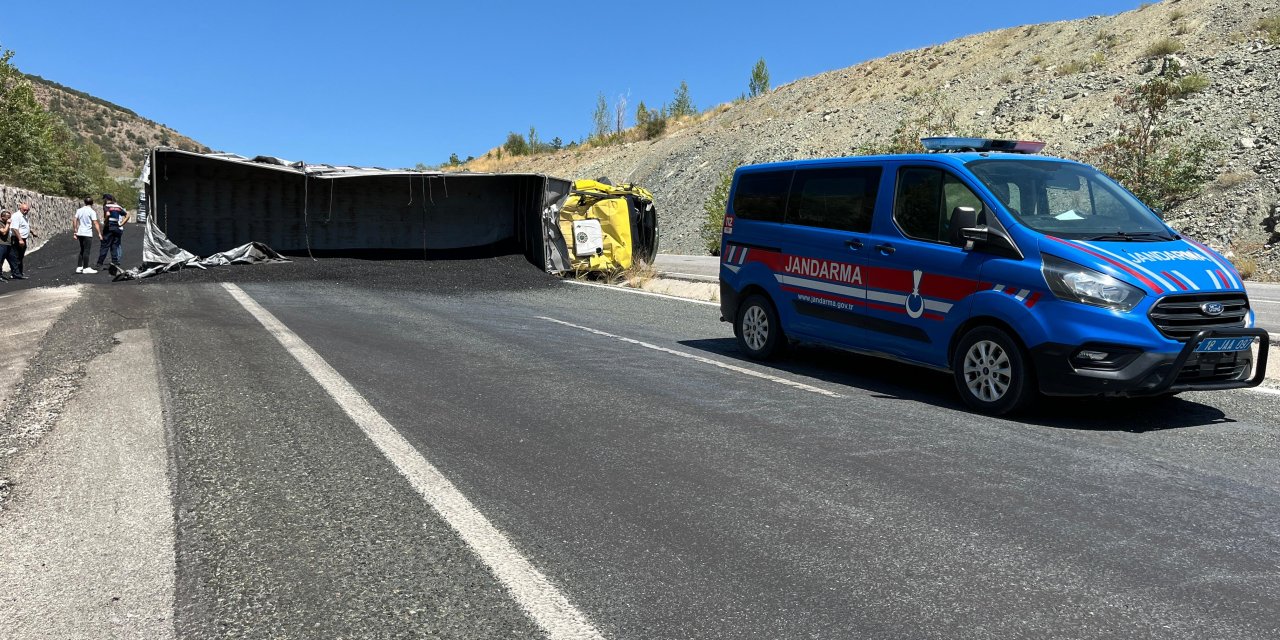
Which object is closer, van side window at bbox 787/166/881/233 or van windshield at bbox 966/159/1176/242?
van windshield at bbox 966/159/1176/242

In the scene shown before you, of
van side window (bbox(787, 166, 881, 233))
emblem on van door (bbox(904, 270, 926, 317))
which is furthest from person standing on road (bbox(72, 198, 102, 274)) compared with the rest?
emblem on van door (bbox(904, 270, 926, 317))

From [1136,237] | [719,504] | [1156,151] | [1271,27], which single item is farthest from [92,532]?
[1271,27]

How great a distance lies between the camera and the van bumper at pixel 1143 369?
593 cm

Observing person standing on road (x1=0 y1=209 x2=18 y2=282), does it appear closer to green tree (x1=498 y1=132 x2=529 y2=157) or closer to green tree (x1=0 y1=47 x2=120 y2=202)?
green tree (x1=0 y1=47 x2=120 y2=202)

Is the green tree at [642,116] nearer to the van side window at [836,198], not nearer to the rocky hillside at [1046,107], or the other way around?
the rocky hillside at [1046,107]

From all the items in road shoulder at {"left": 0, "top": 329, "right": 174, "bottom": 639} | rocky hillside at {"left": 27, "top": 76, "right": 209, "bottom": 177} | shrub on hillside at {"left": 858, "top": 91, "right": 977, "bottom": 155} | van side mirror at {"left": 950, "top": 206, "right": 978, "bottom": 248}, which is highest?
rocky hillside at {"left": 27, "top": 76, "right": 209, "bottom": 177}

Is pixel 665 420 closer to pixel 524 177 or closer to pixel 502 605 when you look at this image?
pixel 502 605

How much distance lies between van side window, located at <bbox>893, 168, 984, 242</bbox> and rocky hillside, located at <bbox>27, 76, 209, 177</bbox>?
118451 millimetres

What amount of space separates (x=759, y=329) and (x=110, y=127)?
461ft

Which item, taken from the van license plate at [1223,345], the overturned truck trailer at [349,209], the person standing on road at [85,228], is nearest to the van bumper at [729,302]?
the van license plate at [1223,345]

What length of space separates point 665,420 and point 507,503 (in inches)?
77.6

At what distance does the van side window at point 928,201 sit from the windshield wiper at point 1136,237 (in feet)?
2.82

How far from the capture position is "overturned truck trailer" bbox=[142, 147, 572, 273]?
1959 centimetres

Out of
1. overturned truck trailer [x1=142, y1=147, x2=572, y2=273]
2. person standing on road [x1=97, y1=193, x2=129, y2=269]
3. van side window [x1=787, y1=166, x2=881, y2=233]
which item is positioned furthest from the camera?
overturned truck trailer [x1=142, y1=147, x2=572, y2=273]
